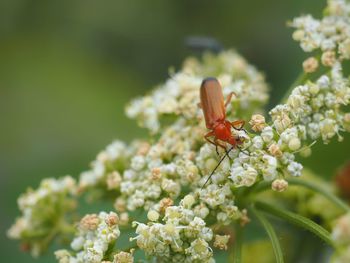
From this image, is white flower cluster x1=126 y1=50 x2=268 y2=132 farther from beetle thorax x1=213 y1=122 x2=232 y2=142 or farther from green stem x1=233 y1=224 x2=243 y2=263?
green stem x1=233 y1=224 x2=243 y2=263

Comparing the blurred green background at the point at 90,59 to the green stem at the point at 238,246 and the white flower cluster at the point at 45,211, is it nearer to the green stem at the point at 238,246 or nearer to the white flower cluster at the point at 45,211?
the white flower cluster at the point at 45,211

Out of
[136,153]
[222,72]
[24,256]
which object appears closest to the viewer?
[136,153]

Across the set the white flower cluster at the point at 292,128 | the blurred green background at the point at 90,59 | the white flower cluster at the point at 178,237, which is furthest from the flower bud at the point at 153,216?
the blurred green background at the point at 90,59

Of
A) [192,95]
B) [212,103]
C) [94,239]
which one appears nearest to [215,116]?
[212,103]

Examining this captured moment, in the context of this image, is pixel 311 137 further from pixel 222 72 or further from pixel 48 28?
pixel 48 28

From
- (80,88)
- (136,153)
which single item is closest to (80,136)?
(80,88)

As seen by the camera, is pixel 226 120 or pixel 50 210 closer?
pixel 226 120

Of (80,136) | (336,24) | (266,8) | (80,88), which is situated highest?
(266,8)
